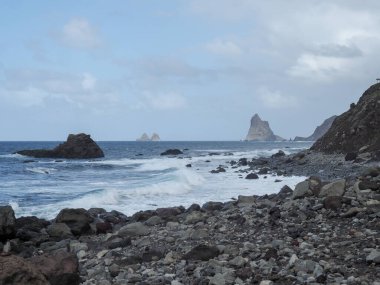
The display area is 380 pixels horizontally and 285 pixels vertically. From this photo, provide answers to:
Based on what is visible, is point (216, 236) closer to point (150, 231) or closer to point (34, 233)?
point (150, 231)

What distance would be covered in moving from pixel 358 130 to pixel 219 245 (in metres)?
31.0

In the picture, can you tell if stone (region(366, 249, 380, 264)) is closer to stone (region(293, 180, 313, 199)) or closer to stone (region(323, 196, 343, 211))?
stone (region(323, 196, 343, 211))

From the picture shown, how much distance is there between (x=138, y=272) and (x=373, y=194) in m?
6.61

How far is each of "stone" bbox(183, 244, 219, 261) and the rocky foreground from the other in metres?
0.02

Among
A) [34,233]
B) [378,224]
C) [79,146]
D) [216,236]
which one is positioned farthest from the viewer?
[79,146]

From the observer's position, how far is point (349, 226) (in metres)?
9.19

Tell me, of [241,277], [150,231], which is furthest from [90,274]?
[150,231]

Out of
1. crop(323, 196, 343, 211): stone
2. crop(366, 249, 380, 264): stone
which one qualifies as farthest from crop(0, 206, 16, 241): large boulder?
crop(366, 249, 380, 264): stone

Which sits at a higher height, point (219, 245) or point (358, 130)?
point (358, 130)

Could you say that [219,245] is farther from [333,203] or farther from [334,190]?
[334,190]

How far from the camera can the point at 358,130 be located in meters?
36.8

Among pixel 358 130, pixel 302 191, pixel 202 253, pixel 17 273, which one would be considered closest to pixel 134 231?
pixel 202 253

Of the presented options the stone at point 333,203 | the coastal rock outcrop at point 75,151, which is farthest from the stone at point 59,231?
the coastal rock outcrop at point 75,151

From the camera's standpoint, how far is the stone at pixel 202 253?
821 cm
